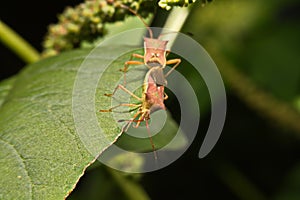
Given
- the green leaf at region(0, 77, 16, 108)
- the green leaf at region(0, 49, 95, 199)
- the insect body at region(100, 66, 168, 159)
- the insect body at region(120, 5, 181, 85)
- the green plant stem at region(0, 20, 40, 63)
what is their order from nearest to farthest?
the green leaf at region(0, 49, 95, 199)
the insect body at region(100, 66, 168, 159)
the insect body at region(120, 5, 181, 85)
the green leaf at region(0, 77, 16, 108)
the green plant stem at region(0, 20, 40, 63)

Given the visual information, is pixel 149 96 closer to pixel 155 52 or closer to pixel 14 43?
pixel 155 52

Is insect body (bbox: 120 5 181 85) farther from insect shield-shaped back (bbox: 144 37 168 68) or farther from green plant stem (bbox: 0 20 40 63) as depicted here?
green plant stem (bbox: 0 20 40 63)

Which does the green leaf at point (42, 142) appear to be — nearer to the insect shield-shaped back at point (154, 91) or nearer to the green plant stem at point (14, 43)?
the insect shield-shaped back at point (154, 91)

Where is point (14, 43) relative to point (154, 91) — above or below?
below

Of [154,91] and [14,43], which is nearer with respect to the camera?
[154,91]

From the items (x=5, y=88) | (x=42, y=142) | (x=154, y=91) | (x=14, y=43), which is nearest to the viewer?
(x=42, y=142)

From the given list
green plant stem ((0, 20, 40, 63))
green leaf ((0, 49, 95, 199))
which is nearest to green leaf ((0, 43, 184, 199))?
green leaf ((0, 49, 95, 199))

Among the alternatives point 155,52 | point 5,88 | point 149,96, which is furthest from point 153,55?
point 5,88
